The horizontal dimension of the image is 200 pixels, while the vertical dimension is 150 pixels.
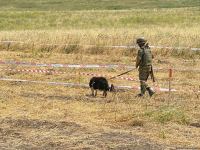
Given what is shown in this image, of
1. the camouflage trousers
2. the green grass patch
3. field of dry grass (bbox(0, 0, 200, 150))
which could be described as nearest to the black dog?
field of dry grass (bbox(0, 0, 200, 150))

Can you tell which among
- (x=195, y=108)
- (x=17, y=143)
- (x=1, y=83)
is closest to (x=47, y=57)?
(x=1, y=83)

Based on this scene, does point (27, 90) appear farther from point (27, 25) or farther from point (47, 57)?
point (27, 25)

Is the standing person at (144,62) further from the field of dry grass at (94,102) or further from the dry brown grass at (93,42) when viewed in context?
the dry brown grass at (93,42)

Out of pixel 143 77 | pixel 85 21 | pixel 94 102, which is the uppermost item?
pixel 143 77

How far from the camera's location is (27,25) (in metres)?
47.7

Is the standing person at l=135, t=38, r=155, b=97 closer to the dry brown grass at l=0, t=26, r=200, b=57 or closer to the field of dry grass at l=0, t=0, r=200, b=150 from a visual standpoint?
the field of dry grass at l=0, t=0, r=200, b=150

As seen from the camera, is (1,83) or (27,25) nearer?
(1,83)

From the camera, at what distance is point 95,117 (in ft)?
42.3

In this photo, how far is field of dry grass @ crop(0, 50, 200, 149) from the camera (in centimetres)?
1067

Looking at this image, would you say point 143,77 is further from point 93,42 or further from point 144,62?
point 93,42

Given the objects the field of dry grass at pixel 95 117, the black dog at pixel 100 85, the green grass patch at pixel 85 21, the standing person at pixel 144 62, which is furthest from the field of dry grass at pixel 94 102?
the green grass patch at pixel 85 21

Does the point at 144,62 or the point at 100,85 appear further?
the point at 144,62

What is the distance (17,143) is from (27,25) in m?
37.7

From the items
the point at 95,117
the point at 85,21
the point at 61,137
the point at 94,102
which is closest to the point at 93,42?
the point at 94,102
